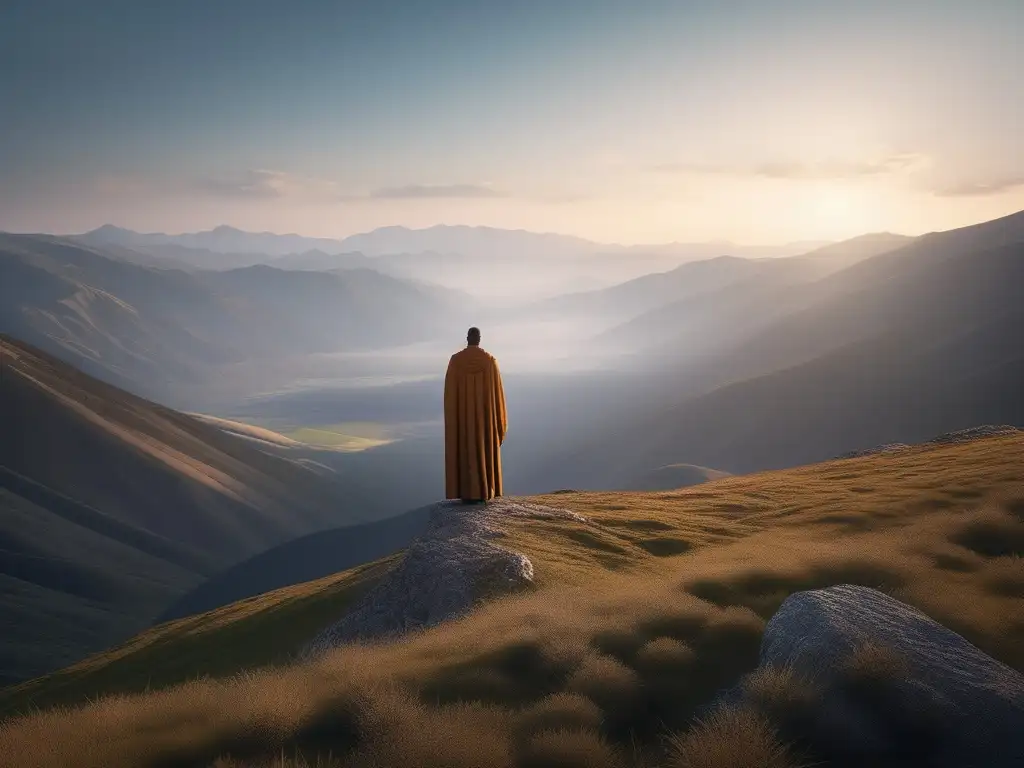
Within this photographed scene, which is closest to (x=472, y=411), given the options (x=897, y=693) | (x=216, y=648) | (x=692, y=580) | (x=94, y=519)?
(x=692, y=580)

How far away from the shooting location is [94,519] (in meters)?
158

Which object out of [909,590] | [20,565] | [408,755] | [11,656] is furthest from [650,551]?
[20,565]

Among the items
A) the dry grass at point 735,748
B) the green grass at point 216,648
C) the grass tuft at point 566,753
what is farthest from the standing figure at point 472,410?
the dry grass at point 735,748

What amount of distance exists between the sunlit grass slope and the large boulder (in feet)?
2.33

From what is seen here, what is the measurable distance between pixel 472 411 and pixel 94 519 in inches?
6532

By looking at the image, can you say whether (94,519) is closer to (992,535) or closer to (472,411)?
(472,411)

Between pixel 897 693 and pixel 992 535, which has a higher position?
pixel 897 693

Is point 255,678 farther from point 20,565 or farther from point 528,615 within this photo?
point 20,565

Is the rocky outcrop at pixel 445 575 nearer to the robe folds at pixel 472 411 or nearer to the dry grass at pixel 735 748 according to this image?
the robe folds at pixel 472 411

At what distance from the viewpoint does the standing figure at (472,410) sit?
899 inches

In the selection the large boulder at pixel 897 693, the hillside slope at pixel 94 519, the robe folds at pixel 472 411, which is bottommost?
the hillside slope at pixel 94 519

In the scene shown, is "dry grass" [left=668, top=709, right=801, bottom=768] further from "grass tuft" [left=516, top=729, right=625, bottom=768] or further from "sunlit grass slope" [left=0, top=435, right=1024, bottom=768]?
"grass tuft" [left=516, top=729, right=625, bottom=768]

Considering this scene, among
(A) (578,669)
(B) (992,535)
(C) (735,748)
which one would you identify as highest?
(C) (735,748)

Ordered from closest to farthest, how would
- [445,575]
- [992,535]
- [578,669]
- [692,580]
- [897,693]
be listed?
[897,693] < [578,669] < [692,580] < [445,575] < [992,535]
